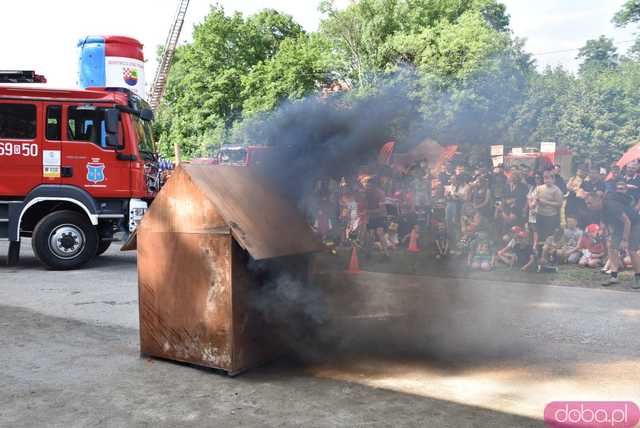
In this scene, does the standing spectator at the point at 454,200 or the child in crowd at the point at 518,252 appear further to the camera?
the standing spectator at the point at 454,200

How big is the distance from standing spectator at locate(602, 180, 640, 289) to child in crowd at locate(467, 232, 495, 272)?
169cm

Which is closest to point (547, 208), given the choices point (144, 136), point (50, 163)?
point (144, 136)

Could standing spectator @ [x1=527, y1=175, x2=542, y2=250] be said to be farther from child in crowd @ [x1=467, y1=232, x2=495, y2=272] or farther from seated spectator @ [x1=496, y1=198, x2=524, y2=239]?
child in crowd @ [x1=467, y1=232, x2=495, y2=272]

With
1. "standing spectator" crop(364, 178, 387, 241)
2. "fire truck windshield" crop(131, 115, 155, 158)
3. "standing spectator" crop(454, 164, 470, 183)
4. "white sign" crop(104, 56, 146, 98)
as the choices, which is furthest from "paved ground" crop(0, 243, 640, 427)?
"white sign" crop(104, 56, 146, 98)

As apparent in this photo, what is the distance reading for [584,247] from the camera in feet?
28.7

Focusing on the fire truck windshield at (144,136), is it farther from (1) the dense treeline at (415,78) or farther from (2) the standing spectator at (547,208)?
(2) the standing spectator at (547,208)

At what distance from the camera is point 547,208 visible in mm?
8742

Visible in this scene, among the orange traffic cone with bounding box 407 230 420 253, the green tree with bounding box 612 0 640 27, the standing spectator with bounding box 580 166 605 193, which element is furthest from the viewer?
the green tree with bounding box 612 0 640 27

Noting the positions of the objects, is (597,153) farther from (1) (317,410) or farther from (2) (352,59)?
(1) (317,410)

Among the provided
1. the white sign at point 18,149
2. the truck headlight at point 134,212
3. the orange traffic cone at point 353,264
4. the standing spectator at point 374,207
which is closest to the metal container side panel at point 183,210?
the orange traffic cone at point 353,264

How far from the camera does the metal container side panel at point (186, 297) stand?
396 centimetres

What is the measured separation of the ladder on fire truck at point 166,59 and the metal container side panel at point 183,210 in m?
24.1

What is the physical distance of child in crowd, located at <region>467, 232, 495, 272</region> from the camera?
8.74 m

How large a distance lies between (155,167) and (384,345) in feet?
20.8
